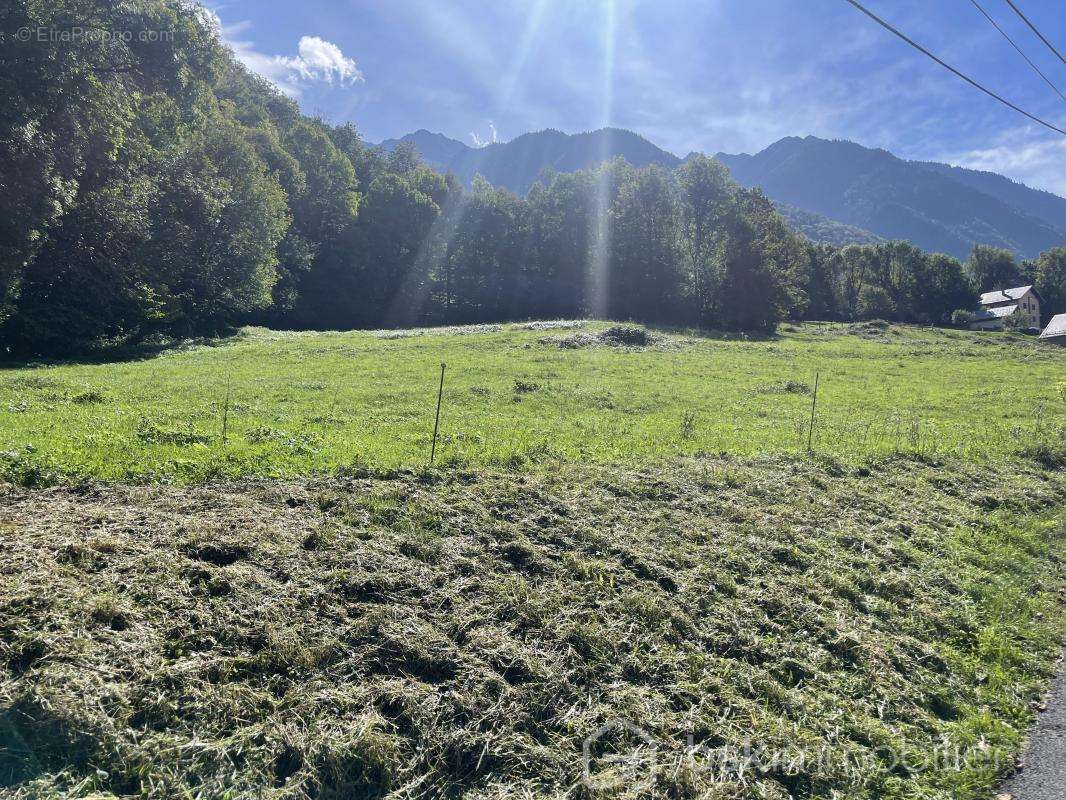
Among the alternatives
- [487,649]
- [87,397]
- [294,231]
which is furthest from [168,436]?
[294,231]

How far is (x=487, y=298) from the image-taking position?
67.0 m

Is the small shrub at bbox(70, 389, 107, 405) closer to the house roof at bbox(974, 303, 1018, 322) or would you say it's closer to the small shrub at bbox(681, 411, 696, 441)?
the small shrub at bbox(681, 411, 696, 441)

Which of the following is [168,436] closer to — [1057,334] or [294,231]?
[294,231]

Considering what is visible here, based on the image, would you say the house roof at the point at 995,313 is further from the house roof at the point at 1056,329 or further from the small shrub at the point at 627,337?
the small shrub at the point at 627,337

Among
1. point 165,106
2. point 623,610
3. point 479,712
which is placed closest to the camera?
point 479,712

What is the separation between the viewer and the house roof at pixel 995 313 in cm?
8181

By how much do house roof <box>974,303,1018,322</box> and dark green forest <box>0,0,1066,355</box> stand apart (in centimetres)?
401

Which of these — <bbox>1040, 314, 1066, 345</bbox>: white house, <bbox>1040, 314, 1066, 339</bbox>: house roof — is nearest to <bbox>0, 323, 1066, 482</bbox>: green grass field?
<bbox>1040, 314, 1066, 345</bbox>: white house

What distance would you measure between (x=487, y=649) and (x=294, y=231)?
200 ft

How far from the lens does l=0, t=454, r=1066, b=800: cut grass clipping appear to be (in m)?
3.57

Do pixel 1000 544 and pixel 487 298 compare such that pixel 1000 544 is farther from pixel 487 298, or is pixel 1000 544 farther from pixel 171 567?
pixel 487 298

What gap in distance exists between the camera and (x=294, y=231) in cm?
5675

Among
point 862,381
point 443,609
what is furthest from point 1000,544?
point 862,381

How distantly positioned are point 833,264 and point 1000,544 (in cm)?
9621
